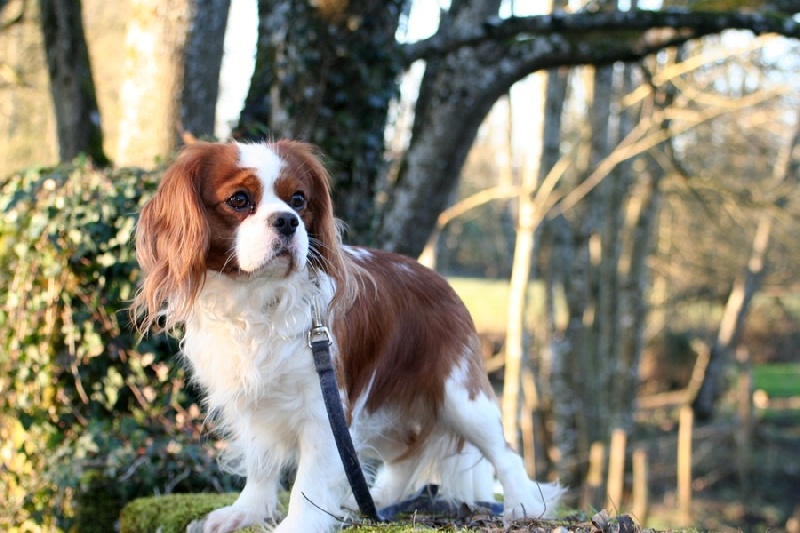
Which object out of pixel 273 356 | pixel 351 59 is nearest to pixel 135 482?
pixel 273 356

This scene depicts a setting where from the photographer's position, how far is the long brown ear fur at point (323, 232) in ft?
11.8

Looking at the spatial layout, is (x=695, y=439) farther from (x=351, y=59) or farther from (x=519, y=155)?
(x=351, y=59)

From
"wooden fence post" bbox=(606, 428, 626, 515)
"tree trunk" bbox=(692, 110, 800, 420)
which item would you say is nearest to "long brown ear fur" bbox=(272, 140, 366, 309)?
"wooden fence post" bbox=(606, 428, 626, 515)

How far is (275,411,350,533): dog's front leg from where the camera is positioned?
3594 mm

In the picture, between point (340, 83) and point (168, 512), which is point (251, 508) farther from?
point (340, 83)

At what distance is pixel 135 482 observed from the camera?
5.20 m

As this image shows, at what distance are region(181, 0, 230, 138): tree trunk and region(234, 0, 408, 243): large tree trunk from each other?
48cm

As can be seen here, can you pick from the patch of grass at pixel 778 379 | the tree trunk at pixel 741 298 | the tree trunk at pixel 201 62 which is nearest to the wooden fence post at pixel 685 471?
the tree trunk at pixel 741 298

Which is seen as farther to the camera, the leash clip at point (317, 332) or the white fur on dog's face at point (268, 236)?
the leash clip at point (317, 332)

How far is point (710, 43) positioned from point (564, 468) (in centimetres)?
742

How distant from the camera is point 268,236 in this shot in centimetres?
325

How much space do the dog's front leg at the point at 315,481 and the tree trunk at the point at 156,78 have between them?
3.63 meters

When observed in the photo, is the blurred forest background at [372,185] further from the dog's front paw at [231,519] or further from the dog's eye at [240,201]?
the dog's eye at [240,201]

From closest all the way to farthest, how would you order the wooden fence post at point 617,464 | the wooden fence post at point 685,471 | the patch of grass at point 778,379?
the wooden fence post at point 617,464, the wooden fence post at point 685,471, the patch of grass at point 778,379
